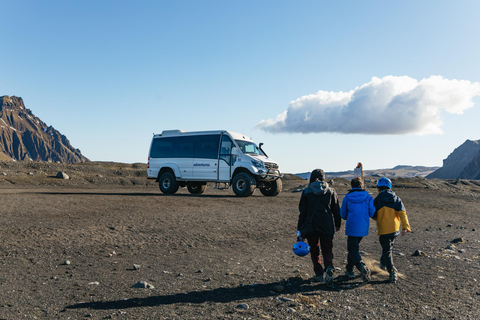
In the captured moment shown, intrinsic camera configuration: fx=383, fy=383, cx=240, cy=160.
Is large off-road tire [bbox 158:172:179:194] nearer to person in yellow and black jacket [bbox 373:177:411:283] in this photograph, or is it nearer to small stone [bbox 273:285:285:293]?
person in yellow and black jacket [bbox 373:177:411:283]

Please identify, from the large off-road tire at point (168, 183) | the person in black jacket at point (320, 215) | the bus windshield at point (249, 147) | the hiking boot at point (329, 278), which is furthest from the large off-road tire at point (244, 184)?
the hiking boot at point (329, 278)

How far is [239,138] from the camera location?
1914 centimetres

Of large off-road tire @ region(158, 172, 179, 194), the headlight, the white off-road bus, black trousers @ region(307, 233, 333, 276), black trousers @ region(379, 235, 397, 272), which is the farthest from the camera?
large off-road tire @ region(158, 172, 179, 194)

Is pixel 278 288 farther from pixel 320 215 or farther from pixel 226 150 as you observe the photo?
pixel 226 150

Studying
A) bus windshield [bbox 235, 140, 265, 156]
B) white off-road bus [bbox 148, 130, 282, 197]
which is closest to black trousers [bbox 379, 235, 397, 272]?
white off-road bus [bbox 148, 130, 282, 197]

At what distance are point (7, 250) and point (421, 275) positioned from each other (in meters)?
7.67

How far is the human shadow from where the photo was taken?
15.7 feet

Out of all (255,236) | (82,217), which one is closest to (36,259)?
(82,217)

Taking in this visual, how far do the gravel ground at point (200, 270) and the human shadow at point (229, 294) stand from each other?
0.05 feet

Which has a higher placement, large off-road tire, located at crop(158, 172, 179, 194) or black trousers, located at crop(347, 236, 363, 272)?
large off-road tire, located at crop(158, 172, 179, 194)

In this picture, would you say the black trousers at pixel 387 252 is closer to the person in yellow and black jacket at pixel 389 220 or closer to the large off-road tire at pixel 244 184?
the person in yellow and black jacket at pixel 389 220

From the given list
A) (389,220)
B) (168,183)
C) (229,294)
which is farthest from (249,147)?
(229,294)

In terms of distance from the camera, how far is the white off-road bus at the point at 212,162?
1834 centimetres

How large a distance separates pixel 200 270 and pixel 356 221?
8.82ft
